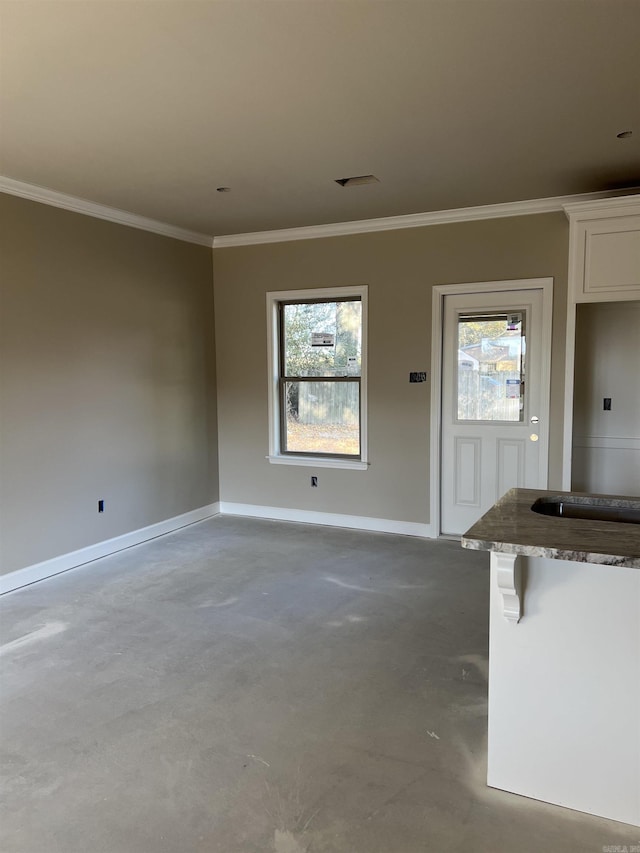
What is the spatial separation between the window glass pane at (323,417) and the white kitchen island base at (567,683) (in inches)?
139

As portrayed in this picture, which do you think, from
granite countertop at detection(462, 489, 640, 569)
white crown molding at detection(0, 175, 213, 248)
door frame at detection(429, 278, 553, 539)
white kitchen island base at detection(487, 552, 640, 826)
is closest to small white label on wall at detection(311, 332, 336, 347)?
door frame at detection(429, 278, 553, 539)

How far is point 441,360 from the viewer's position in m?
5.02

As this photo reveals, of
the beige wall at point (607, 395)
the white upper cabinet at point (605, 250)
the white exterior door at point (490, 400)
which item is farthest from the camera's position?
the white exterior door at point (490, 400)

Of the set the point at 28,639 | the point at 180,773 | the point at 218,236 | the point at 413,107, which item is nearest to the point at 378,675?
the point at 180,773

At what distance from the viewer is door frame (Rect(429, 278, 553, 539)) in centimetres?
459

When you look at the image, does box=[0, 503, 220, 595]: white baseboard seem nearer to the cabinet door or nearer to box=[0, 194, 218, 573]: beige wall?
box=[0, 194, 218, 573]: beige wall

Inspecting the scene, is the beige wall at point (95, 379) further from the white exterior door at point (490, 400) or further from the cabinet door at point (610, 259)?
the cabinet door at point (610, 259)

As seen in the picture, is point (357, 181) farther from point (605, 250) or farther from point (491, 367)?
point (491, 367)

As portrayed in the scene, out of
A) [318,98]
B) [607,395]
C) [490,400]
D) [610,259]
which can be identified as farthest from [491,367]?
[318,98]

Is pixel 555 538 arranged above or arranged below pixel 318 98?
below

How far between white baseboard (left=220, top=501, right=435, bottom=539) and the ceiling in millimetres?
2692

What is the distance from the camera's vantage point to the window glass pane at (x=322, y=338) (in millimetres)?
5418

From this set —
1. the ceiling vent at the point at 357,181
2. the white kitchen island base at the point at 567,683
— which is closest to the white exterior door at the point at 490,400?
the ceiling vent at the point at 357,181

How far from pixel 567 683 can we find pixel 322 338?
4.05 metres
